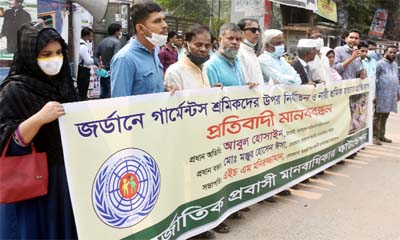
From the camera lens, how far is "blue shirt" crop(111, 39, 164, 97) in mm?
2898

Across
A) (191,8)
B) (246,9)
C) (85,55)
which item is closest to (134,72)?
(85,55)

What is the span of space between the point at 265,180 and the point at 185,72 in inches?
52.2

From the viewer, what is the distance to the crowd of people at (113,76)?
2.04 m

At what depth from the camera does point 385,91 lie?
744 centimetres

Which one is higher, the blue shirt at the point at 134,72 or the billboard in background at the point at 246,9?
the billboard in background at the point at 246,9

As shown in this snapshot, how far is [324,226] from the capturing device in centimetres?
367

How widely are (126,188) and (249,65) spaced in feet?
6.90

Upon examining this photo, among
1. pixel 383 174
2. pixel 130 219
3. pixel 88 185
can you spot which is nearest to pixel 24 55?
pixel 88 185

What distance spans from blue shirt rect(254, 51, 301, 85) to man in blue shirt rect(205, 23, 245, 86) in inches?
30.7

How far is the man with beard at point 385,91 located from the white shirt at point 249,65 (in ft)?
13.3

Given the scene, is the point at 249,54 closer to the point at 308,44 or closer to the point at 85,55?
the point at 308,44

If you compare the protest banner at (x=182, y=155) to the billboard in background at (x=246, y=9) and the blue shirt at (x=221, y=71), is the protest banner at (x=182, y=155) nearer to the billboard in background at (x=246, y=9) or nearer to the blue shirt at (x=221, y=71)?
the blue shirt at (x=221, y=71)

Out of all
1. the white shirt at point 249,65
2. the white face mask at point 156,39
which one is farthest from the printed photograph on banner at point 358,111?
the white face mask at point 156,39

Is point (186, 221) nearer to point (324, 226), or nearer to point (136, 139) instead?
point (136, 139)
